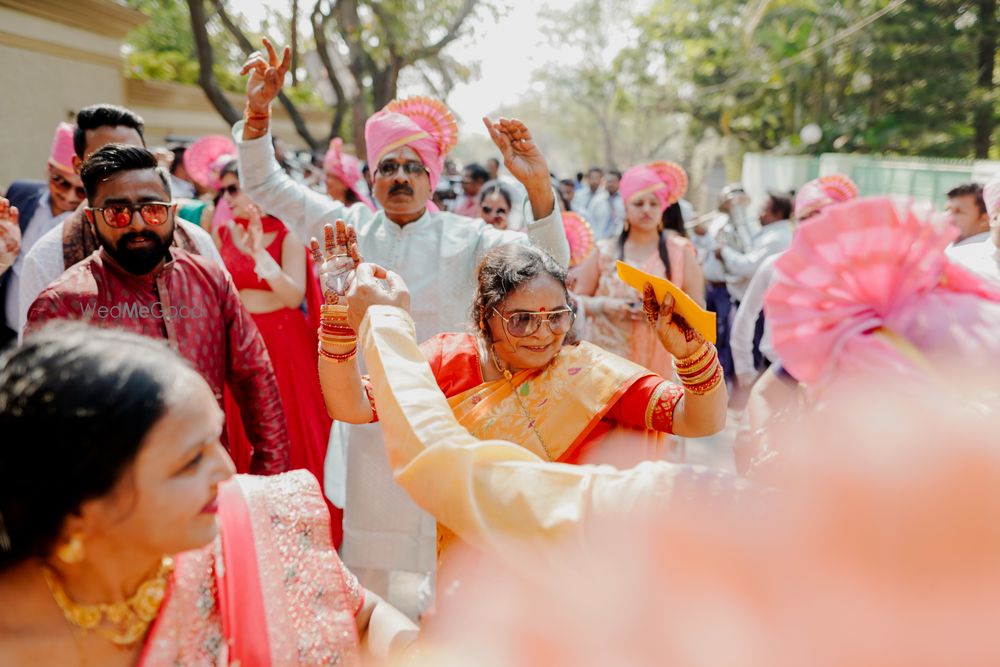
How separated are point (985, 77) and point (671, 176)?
16967 mm

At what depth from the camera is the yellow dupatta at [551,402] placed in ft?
6.83

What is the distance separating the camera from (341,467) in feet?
12.1

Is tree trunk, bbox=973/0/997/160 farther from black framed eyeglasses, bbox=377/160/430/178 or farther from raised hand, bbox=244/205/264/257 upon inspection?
raised hand, bbox=244/205/264/257

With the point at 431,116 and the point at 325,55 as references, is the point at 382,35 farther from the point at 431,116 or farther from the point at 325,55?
the point at 431,116

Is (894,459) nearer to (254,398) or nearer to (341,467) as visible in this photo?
(254,398)

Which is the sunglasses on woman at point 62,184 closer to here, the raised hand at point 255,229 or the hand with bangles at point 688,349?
the raised hand at point 255,229

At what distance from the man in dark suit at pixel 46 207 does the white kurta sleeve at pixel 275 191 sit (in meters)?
1.22

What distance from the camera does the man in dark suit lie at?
Result: 12.1 feet

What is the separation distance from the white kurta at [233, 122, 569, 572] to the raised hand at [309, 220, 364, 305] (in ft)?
3.75

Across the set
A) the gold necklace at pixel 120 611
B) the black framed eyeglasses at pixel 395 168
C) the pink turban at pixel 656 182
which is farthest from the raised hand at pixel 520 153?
the gold necklace at pixel 120 611

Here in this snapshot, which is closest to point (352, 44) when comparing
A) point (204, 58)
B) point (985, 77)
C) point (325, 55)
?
point (325, 55)

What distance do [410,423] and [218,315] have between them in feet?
4.72

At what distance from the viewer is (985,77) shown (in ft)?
58.2

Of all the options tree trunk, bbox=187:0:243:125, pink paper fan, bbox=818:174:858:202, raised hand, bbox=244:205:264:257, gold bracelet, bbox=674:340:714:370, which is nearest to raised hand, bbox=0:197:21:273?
raised hand, bbox=244:205:264:257
